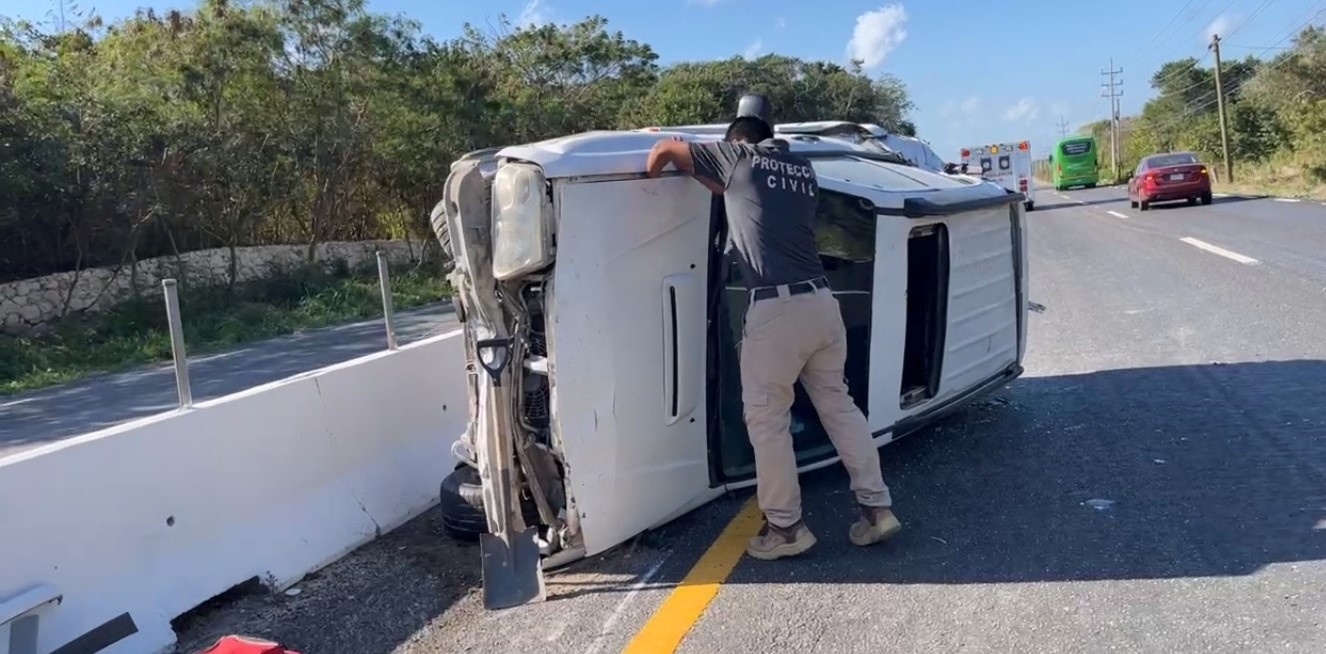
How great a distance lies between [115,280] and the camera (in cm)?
1659

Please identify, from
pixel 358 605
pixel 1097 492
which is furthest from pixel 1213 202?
pixel 358 605

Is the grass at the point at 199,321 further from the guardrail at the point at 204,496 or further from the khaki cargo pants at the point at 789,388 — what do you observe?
the khaki cargo pants at the point at 789,388

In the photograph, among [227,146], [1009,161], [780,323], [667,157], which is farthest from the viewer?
[1009,161]

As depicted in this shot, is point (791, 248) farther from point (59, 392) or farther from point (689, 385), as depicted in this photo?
point (59, 392)

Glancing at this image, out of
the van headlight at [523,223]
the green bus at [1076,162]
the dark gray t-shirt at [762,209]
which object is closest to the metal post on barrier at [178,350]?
the van headlight at [523,223]

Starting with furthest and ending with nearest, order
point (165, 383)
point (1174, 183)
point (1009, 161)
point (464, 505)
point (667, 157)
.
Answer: point (1009, 161) → point (1174, 183) → point (165, 383) → point (464, 505) → point (667, 157)

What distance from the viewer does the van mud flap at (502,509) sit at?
4.22 m

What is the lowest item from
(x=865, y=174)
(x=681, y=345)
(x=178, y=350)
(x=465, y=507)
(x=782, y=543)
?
(x=782, y=543)

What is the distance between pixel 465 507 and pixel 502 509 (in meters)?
0.40

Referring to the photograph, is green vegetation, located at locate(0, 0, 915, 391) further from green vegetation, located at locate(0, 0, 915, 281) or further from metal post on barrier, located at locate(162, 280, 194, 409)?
metal post on barrier, located at locate(162, 280, 194, 409)

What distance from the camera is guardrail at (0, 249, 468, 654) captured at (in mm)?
3614

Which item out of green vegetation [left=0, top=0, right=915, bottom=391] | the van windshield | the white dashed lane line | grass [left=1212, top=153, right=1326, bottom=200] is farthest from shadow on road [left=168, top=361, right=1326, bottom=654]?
grass [left=1212, top=153, right=1326, bottom=200]

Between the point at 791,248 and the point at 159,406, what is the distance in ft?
28.2

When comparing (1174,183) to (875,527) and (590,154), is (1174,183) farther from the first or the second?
(590,154)
